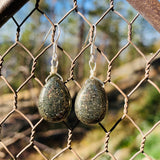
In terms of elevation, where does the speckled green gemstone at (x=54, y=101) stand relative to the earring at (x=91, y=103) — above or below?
above

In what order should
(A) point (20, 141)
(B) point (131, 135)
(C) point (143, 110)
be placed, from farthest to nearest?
(C) point (143, 110) < (B) point (131, 135) < (A) point (20, 141)

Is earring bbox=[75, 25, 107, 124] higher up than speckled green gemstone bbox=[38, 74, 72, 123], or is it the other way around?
speckled green gemstone bbox=[38, 74, 72, 123]

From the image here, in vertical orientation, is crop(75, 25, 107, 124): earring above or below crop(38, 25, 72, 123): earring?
below

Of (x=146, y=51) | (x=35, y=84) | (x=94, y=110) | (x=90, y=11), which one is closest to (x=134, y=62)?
(x=146, y=51)

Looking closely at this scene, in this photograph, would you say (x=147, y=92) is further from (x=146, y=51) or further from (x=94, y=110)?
(x=94, y=110)

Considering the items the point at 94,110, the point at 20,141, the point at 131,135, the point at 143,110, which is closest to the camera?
the point at 94,110
